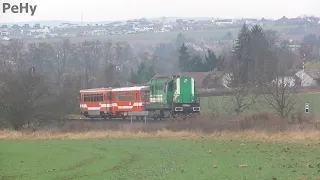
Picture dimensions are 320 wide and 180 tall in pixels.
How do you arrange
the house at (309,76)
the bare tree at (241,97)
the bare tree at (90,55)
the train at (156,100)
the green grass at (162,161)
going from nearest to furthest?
1. the green grass at (162,161)
2. the train at (156,100)
3. the bare tree at (241,97)
4. the house at (309,76)
5. the bare tree at (90,55)

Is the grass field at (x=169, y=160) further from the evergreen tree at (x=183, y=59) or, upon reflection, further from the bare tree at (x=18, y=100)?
the evergreen tree at (x=183, y=59)

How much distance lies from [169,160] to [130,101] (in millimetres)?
32461

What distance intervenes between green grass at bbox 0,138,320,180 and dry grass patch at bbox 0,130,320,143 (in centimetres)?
263

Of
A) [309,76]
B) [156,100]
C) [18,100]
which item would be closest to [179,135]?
[156,100]

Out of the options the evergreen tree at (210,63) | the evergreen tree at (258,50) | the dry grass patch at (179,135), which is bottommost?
the dry grass patch at (179,135)

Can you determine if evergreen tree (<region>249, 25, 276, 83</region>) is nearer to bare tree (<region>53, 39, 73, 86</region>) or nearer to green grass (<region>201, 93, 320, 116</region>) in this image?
green grass (<region>201, 93, 320, 116</region>)

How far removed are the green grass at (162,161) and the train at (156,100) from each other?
17.2m

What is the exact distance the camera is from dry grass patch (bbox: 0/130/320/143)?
33588 mm

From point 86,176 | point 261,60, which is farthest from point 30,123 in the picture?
point 261,60

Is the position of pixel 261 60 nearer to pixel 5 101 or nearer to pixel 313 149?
pixel 5 101

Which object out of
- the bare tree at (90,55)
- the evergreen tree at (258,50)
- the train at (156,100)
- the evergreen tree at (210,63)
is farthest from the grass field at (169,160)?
the bare tree at (90,55)

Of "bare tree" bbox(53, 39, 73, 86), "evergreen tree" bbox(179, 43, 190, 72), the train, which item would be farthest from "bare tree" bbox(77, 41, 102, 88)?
the train

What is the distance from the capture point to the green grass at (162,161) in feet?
61.4

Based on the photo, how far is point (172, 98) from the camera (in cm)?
5100
